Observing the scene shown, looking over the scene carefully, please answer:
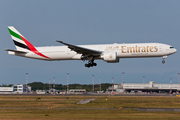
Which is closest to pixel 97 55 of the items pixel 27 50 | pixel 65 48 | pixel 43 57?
pixel 65 48

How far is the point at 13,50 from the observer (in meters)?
52.6

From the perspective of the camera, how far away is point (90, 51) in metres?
48.3

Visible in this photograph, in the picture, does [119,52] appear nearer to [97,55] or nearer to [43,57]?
[97,55]

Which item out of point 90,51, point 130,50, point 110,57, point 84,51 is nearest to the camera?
point 130,50

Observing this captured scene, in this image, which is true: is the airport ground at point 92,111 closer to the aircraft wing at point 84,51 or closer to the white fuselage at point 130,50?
the white fuselage at point 130,50

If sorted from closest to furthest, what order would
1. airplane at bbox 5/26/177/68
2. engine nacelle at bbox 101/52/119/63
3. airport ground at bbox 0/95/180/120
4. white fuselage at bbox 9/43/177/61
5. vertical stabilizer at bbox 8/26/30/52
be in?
airport ground at bbox 0/95/180/120, white fuselage at bbox 9/43/177/61, airplane at bbox 5/26/177/68, engine nacelle at bbox 101/52/119/63, vertical stabilizer at bbox 8/26/30/52

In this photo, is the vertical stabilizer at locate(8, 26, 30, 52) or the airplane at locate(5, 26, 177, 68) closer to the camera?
the airplane at locate(5, 26, 177, 68)

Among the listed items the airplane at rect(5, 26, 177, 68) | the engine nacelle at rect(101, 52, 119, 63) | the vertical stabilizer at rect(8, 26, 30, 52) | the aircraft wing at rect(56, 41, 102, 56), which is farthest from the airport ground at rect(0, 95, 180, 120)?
the vertical stabilizer at rect(8, 26, 30, 52)

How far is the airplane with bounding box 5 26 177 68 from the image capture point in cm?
4700

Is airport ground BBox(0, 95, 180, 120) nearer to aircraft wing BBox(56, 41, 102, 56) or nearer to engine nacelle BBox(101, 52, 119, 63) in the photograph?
engine nacelle BBox(101, 52, 119, 63)

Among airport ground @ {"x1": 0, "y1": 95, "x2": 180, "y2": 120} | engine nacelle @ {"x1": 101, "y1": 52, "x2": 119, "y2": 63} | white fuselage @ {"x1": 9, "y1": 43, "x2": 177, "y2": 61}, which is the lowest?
airport ground @ {"x1": 0, "y1": 95, "x2": 180, "y2": 120}

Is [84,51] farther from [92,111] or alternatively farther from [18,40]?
[92,111]

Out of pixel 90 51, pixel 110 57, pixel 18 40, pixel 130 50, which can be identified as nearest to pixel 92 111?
pixel 110 57

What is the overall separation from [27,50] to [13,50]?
9.51ft
